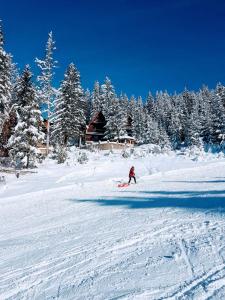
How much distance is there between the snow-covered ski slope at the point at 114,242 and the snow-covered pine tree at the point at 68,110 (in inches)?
1180

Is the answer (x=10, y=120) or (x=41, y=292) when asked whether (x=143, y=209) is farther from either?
(x=10, y=120)

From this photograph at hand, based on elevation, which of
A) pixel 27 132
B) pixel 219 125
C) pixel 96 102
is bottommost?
pixel 27 132

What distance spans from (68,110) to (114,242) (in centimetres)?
4587

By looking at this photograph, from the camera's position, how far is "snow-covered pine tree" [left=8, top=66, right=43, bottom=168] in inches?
1439

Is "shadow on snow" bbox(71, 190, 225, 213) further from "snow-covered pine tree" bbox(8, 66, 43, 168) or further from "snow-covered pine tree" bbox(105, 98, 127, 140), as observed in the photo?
"snow-covered pine tree" bbox(105, 98, 127, 140)

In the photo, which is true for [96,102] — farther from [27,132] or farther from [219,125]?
[27,132]

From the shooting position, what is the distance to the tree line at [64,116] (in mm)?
37094

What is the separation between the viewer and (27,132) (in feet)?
121

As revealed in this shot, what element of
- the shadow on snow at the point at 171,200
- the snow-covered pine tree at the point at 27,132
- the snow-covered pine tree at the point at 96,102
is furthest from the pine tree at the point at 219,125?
the shadow on snow at the point at 171,200

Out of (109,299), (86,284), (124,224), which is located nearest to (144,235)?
(124,224)

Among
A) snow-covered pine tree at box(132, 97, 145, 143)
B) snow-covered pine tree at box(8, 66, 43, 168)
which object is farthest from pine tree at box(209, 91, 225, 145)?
snow-covered pine tree at box(8, 66, 43, 168)

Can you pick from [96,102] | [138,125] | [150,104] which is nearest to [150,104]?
[150,104]

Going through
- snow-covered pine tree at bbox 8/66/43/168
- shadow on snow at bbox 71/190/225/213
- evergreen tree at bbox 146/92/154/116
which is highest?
evergreen tree at bbox 146/92/154/116

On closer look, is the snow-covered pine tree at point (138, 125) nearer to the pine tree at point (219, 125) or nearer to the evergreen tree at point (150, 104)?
the pine tree at point (219, 125)
